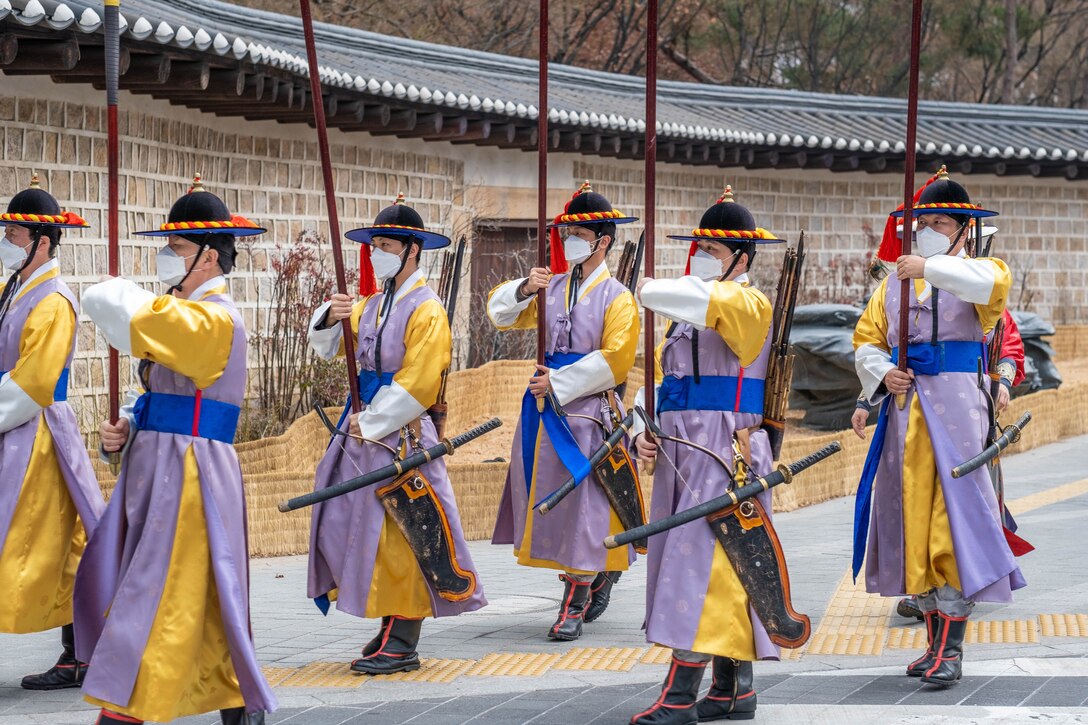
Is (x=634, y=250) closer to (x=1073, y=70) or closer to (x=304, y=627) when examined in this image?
(x=304, y=627)

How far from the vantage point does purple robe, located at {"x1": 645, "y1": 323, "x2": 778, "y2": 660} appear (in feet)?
16.5

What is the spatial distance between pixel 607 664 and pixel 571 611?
1.98ft

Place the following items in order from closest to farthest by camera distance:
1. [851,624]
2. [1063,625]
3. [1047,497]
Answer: [1063,625]
[851,624]
[1047,497]

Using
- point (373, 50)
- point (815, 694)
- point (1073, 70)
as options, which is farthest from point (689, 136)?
point (1073, 70)

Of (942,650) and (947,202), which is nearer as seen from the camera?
(942,650)

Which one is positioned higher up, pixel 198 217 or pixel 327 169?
pixel 327 169

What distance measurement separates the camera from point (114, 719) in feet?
14.8

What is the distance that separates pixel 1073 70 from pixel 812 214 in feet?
41.8

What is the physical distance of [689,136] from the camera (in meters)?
14.9

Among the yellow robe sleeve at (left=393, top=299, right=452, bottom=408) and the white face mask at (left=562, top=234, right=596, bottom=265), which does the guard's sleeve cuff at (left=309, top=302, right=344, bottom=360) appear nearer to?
the yellow robe sleeve at (left=393, top=299, right=452, bottom=408)

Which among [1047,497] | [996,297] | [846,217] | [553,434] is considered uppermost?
[846,217]

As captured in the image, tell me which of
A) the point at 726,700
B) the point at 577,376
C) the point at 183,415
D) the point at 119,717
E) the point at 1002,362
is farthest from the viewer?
the point at 1002,362

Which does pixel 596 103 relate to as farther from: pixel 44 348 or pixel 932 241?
pixel 44 348

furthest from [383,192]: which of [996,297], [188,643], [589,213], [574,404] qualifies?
[188,643]
